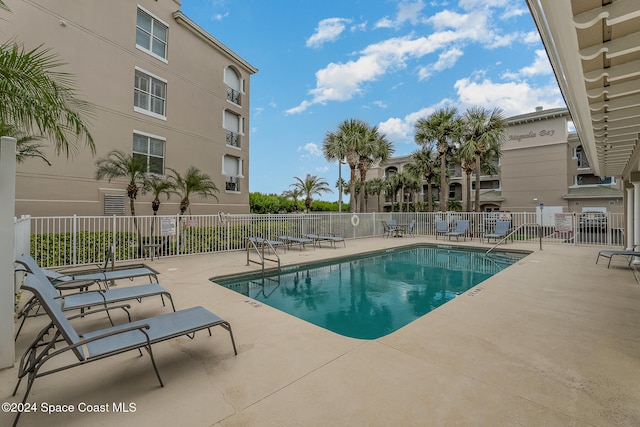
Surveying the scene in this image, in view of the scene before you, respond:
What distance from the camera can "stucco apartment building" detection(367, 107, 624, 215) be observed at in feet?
92.4

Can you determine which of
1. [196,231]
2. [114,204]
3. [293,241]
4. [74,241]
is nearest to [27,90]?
[74,241]

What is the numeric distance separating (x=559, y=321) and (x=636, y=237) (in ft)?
27.9

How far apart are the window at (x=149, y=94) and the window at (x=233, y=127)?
12.8 feet

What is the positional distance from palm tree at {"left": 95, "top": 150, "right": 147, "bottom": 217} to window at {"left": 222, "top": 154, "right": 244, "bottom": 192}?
5.75m

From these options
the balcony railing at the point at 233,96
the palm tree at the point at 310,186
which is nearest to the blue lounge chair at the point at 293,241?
Result: the balcony railing at the point at 233,96

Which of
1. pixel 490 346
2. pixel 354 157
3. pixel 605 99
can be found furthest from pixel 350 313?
pixel 354 157

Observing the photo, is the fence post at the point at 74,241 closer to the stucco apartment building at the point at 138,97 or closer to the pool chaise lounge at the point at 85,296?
the stucco apartment building at the point at 138,97

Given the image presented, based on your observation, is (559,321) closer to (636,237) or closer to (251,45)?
(636,237)

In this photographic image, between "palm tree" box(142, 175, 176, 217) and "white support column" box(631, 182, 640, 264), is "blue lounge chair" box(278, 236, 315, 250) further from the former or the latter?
"white support column" box(631, 182, 640, 264)

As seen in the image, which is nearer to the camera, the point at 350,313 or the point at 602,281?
the point at 350,313

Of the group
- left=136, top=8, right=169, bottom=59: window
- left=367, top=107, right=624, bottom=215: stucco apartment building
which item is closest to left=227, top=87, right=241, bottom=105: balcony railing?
left=136, top=8, right=169, bottom=59: window

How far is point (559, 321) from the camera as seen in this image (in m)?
4.19

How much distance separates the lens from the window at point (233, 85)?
17.6m

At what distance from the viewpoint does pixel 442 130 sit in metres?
21.2
